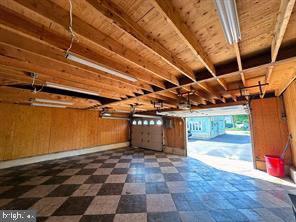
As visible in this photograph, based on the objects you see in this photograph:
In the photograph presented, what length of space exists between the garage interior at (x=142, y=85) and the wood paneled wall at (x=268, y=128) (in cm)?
3

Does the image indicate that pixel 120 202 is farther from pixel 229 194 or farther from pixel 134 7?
pixel 134 7

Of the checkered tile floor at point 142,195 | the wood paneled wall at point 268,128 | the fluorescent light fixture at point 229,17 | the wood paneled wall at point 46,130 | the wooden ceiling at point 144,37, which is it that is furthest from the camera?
the wood paneled wall at point 46,130

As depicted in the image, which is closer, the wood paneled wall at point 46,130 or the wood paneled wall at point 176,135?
the wood paneled wall at point 46,130

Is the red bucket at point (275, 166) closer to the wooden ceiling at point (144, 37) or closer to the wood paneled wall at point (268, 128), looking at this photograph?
the wood paneled wall at point (268, 128)

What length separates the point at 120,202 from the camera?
2.82 meters

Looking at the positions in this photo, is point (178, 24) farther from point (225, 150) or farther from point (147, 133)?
point (225, 150)

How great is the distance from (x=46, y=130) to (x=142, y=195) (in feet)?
17.7

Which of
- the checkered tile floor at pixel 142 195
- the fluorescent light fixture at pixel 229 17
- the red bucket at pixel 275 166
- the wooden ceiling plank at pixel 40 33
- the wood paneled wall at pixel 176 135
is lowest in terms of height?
the checkered tile floor at pixel 142 195

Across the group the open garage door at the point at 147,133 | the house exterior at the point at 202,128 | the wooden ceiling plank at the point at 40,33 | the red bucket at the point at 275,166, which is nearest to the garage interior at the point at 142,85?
the wooden ceiling plank at the point at 40,33

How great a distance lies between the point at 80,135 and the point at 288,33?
8.00m

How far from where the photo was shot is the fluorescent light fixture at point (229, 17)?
1.08 m

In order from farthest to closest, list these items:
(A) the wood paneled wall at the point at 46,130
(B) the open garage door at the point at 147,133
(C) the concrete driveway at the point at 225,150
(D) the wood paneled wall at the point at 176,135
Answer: (B) the open garage door at the point at 147,133
(D) the wood paneled wall at the point at 176,135
(C) the concrete driveway at the point at 225,150
(A) the wood paneled wall at the point at 46,130

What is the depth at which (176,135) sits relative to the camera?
297 inches

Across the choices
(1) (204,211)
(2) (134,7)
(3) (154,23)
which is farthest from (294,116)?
(2) (134,7)
